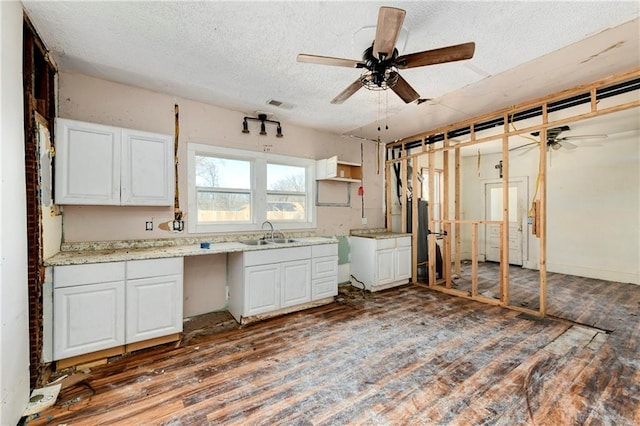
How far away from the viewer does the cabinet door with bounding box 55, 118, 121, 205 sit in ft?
7.79

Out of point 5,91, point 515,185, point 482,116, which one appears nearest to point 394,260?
point 482,116

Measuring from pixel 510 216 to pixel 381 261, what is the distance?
3.87 meters

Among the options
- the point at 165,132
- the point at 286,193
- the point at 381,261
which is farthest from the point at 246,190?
the point at 381,261

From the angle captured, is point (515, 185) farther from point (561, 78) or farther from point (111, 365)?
point (111, 365)

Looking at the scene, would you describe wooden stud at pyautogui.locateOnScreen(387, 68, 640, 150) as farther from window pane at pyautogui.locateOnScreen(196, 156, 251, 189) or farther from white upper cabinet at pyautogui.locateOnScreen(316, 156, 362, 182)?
window pane at pyautogui.locateOnScreen(196, 156, 251, 189)

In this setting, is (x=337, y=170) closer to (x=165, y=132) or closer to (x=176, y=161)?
(x=176, y=161)

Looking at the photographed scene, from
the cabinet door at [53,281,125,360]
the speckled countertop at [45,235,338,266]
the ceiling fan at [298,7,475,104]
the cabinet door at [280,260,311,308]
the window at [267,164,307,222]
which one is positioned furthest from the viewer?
the window at [267,164,307,222]

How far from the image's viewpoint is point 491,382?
204 centimetres

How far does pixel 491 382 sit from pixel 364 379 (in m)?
0.97

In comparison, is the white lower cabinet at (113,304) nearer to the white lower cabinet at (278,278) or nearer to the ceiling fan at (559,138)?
the white lower cabinet at (278,278)

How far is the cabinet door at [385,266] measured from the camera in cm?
434

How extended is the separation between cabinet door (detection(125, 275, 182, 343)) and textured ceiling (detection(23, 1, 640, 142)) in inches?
80.7

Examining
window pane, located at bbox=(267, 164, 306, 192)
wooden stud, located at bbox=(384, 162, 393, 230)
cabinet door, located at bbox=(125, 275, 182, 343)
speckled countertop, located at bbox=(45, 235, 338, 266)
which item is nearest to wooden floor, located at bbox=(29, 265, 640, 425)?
cabinet door, located at bbox=(125, 275, 182, 343)

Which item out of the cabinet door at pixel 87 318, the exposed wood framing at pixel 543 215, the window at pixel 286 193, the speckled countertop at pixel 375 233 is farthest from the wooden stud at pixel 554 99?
the cabinet door at pixel 87 318
